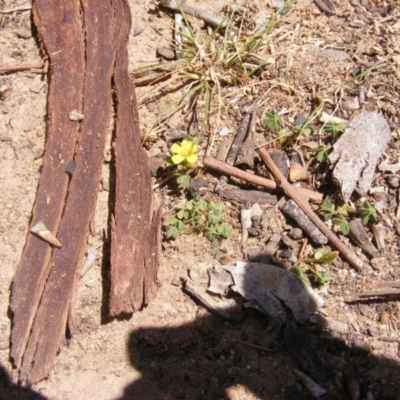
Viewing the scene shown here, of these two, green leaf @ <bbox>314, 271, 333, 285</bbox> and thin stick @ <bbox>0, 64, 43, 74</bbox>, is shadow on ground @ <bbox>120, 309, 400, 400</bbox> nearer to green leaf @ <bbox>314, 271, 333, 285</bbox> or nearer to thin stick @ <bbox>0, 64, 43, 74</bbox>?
green leaf @ <bbox>314, 271, 333, 285</bbox>

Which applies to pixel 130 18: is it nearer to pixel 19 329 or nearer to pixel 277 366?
pixel 19 329

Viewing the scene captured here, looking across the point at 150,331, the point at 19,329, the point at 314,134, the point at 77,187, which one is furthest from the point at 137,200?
the point at 314,134

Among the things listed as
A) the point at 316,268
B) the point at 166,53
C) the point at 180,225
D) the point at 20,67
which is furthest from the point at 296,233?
the point at 20,67

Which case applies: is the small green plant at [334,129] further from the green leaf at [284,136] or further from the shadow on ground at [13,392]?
the shadow on ground at [13,392]

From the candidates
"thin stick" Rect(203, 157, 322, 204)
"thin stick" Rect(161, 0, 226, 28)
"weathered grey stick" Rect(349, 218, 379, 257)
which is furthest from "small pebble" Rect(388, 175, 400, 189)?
"thin stick" Rect(161, 0, 226, 28)

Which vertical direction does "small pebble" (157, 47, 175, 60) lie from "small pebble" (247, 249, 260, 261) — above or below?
above

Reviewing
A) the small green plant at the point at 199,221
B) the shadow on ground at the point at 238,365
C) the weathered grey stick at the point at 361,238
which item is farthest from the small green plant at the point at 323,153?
the shadow on ground at the point at 238,365
